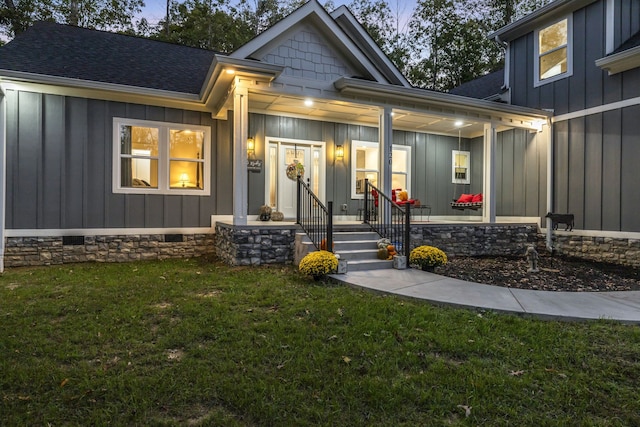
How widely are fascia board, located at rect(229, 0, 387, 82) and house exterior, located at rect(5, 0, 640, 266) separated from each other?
26mm

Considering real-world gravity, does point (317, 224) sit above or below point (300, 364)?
above

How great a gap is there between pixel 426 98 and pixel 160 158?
5.61 m

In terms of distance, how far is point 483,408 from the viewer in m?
2.18

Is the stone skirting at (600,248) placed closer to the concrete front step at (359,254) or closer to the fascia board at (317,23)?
the concrete front step at (359,254)

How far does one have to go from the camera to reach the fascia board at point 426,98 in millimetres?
7195

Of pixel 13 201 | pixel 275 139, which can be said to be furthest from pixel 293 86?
pixel 13 201

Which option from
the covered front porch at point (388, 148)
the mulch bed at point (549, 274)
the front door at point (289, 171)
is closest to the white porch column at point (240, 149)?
the covered front porch at point (388, 148)

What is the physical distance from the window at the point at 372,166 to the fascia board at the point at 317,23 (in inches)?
88.3

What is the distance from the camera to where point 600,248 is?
7.80 meters

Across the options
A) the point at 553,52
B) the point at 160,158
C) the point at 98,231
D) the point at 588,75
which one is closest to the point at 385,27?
the point at 553,52

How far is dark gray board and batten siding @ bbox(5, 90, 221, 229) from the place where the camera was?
667 cm

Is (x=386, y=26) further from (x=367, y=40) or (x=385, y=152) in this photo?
(x=385, y=152)

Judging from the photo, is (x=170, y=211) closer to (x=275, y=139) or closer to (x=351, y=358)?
(x=275, y=139)

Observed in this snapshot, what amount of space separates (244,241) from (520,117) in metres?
6.97
